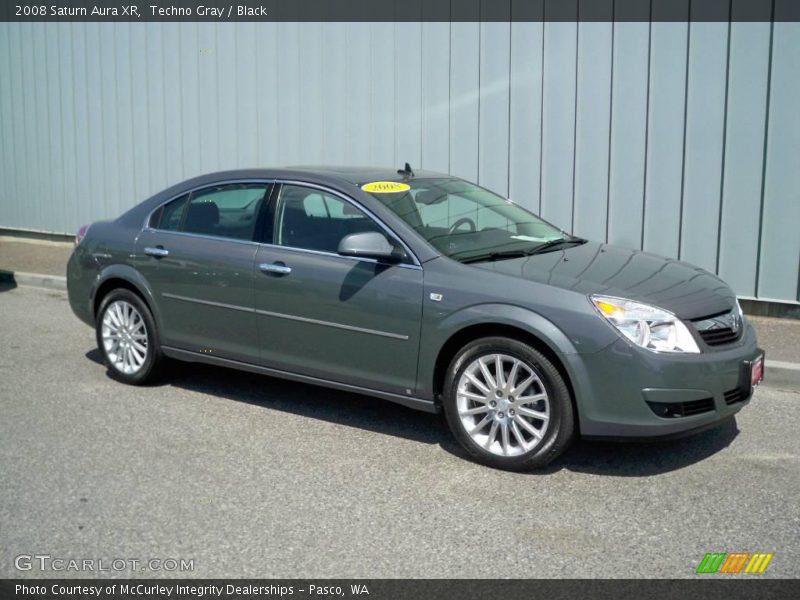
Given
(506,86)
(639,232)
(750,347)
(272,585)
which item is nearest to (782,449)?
(750,347)

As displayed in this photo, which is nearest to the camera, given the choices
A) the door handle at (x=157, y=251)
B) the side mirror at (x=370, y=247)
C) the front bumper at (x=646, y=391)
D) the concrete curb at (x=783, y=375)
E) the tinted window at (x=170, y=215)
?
the front bumper at (x=646, y=391)

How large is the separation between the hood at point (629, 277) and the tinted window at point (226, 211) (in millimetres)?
1696

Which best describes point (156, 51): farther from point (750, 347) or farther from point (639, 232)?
point (750, 347)

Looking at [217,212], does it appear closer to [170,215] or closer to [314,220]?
[170,215]

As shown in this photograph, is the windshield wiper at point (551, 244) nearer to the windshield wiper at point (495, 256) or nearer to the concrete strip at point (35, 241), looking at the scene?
the windshield wiper at point (495, 256)

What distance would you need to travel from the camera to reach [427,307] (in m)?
5.27

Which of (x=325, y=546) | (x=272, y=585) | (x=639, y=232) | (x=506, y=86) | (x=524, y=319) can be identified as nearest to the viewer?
(x=272, y=585)

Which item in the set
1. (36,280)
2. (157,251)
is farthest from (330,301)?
(36,280)

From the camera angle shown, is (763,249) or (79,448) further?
(763,249)

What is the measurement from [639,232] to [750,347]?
388cm

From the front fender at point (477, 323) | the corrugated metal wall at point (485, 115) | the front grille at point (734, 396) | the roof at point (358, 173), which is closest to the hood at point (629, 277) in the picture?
the front fender at point (477, 323)

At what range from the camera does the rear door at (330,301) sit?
212 inches

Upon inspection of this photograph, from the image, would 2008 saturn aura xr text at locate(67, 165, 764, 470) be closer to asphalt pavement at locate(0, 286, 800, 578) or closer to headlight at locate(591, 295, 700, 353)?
headlight at locate(591, 295, 700, 353)

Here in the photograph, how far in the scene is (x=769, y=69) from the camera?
8203 millimetres
